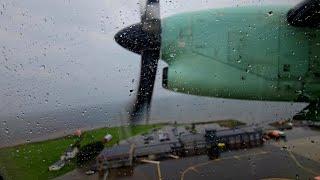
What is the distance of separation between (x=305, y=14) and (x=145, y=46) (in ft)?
8.05

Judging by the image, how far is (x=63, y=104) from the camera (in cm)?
474

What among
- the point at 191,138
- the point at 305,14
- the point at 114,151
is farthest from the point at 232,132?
the point at 305,14

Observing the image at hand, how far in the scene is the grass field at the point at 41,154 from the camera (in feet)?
16.1

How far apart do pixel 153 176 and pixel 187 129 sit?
236 cm

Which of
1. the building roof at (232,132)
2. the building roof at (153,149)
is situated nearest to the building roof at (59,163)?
the building roof at (153,149)

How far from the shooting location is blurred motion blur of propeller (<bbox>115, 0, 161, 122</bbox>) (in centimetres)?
498

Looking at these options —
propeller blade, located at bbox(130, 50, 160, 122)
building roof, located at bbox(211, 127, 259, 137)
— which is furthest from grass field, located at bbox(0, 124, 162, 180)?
building roof, located at bbox(211, 127, 259, 137)

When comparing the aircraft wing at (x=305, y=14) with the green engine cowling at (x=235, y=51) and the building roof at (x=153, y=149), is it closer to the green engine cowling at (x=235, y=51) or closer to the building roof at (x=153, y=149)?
the green engine cowling at (x=235, y=51)

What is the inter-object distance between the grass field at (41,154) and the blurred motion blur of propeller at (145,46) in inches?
11.2

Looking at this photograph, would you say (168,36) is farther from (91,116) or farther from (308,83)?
(308,83)

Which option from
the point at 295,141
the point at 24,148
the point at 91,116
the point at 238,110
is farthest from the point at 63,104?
the point at 295,141

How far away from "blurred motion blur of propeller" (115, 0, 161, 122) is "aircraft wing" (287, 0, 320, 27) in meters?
2.05

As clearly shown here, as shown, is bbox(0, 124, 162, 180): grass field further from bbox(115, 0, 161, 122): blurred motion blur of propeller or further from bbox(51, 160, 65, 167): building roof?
bbox(115, 0, 161, 122): blurred motion blur of propeller

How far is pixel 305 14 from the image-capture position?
548 cm
